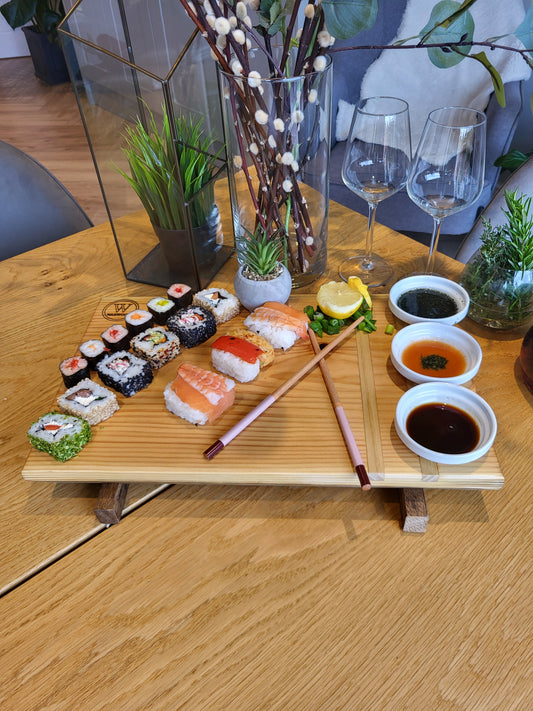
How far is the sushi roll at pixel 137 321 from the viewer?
1042 mm

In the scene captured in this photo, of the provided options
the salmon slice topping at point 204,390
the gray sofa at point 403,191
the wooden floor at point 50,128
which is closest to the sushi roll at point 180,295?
the salmon slice topping at point 204,390

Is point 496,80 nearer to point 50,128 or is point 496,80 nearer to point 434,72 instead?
point 434,72

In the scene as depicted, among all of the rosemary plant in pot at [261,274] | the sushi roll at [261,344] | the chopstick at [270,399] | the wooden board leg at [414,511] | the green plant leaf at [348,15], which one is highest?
the green plant leaf at [348,15]

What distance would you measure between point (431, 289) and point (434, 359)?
0.64ft

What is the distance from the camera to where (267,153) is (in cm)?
101

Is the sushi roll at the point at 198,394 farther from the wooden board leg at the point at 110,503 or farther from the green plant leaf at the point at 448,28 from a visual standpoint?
the green plant leaf at the point at 448,28

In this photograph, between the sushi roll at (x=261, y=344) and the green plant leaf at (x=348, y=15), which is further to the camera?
the sushi roll at (x=261, y=344)

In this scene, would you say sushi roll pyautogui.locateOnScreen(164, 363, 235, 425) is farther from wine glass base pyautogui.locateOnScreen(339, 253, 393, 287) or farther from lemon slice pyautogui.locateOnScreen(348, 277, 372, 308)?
wine glass base pyautogui.locateOnScreen(339, 253, 393, 287)

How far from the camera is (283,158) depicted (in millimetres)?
997

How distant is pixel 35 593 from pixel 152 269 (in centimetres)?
74

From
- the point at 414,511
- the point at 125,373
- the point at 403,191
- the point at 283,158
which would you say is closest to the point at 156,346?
the point at 125,373

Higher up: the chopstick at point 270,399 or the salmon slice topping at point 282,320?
the salmon slice topping at point 282,320

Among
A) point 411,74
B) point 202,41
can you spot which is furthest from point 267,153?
point 411,74

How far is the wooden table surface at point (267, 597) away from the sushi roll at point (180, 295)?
399mm
